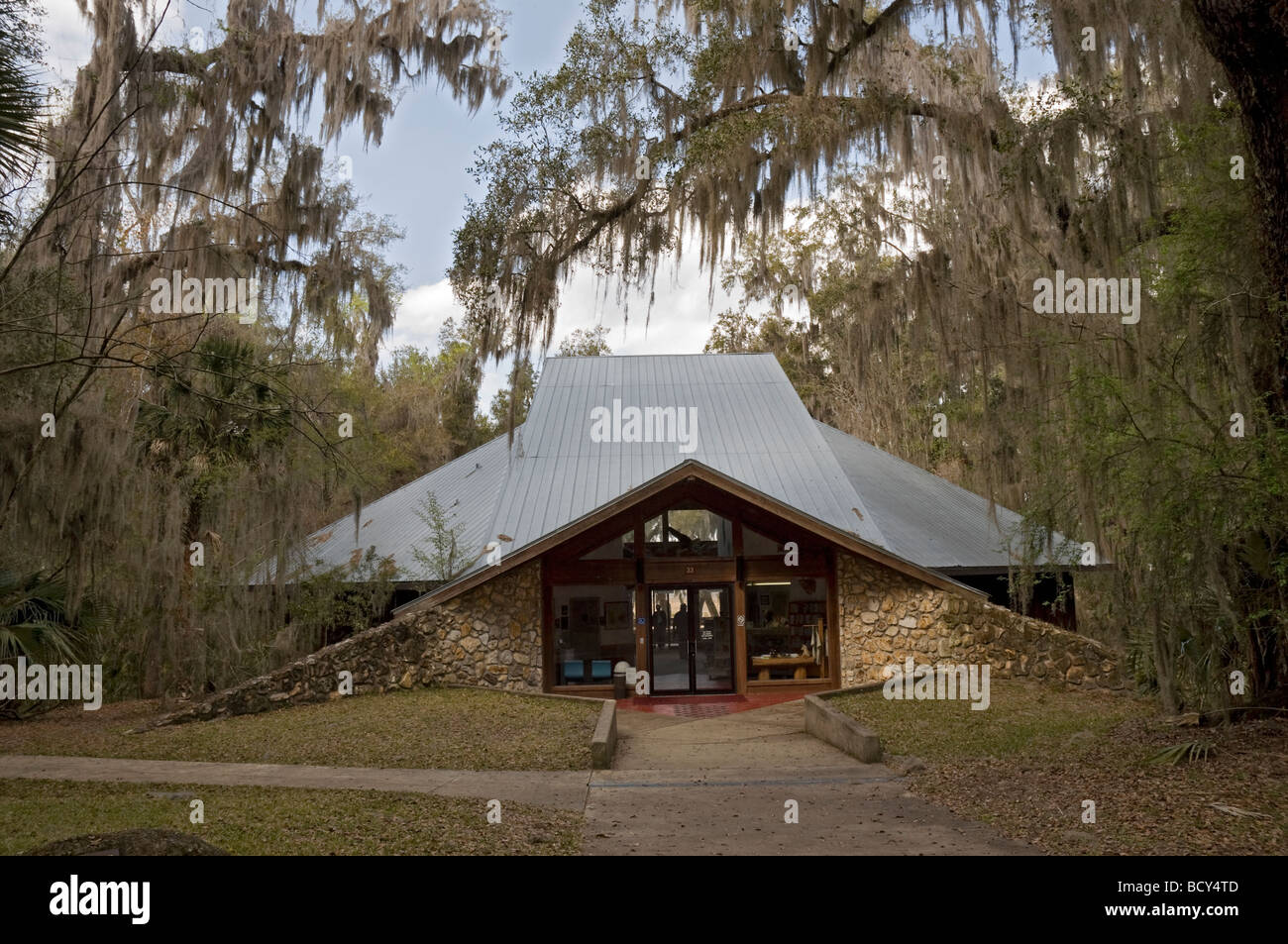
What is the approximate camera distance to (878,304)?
1802cm

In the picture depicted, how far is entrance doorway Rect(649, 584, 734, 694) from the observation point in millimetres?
17062

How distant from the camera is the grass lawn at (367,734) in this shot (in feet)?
35.0

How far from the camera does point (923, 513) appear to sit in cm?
1888

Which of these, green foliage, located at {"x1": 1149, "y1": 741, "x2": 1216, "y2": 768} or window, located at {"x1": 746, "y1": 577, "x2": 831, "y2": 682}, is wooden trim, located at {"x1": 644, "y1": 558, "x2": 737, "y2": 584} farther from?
green foliage, located at {"x1": 1149, "y1": 741, "x2": 1216, "y2": 768}

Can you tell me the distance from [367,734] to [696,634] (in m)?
6.84

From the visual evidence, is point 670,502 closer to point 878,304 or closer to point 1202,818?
point 878,304

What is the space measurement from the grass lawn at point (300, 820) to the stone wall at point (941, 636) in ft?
31.8

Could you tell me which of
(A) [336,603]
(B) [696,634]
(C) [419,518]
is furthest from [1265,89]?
(C) [419,518]

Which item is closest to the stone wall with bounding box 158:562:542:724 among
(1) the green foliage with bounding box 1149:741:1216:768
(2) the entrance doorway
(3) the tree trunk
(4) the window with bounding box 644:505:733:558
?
(4) the window with bounding box 644:505:733:558

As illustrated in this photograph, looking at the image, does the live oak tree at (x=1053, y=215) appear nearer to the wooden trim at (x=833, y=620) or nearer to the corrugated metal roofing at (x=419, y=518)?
the wooden trim at (x=833, y=620)

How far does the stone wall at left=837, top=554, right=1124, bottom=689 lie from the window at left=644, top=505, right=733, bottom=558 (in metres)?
2.16

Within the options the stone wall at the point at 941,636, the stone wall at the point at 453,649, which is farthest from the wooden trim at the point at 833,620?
the stone wall at the point at 453,649
